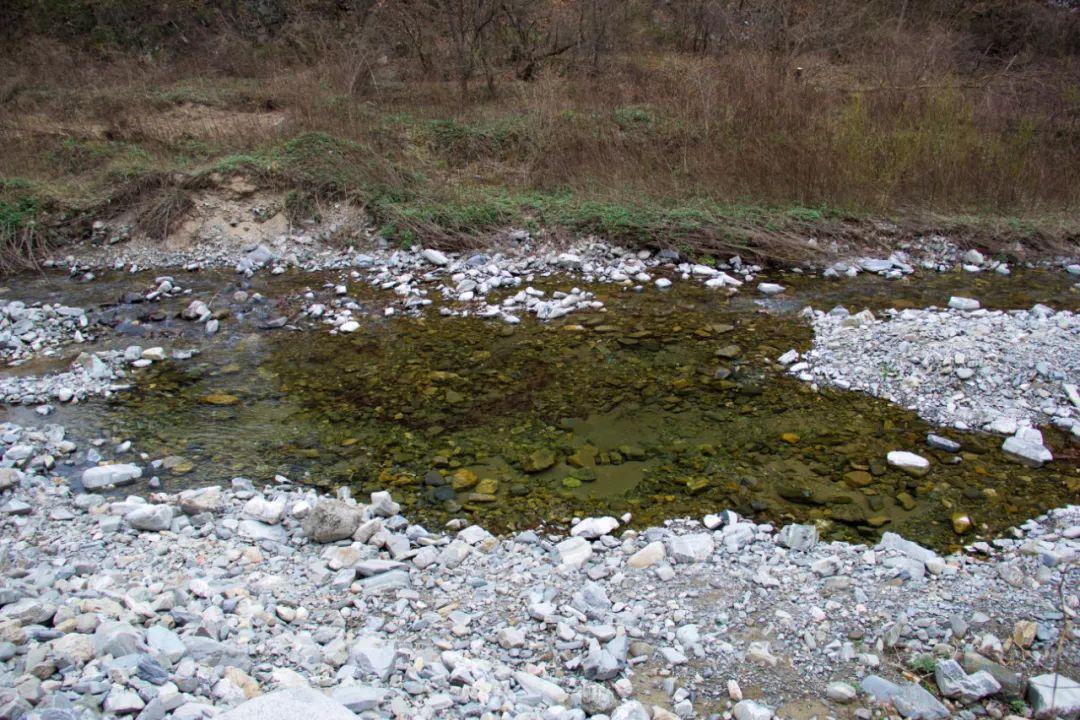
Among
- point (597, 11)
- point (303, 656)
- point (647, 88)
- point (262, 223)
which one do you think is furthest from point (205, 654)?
point (597, 11)

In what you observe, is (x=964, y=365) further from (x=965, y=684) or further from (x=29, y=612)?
(x=29, y=612)

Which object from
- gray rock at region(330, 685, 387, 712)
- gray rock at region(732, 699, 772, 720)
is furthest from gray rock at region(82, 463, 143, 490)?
gray rock at region(732, 699, 772, 720)

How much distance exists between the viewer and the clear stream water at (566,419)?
13.9 feet

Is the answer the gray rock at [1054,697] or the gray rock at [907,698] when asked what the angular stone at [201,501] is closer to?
the gray rock at [907,698]

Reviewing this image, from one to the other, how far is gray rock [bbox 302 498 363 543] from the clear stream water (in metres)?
0.46

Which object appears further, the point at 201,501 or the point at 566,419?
the point at 566,419

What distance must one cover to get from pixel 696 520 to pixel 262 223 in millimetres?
7345

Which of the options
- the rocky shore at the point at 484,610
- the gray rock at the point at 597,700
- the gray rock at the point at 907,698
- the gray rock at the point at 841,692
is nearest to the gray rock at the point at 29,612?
the rocky shore at the point at 484,610

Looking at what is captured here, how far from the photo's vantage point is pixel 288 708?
2250 millimetres

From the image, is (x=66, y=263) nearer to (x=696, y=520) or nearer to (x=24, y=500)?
(x=24, y=500)

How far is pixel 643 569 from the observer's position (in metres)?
3.53

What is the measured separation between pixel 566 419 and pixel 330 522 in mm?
1936

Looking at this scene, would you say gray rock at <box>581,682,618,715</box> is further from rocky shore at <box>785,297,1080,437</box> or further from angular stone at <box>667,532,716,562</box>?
rocky shore at <box>785,297,1080,437</box>

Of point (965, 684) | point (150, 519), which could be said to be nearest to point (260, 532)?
point (150, 519)
